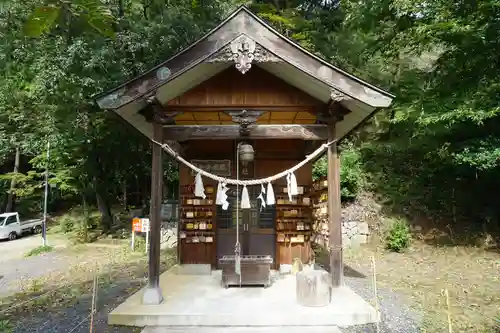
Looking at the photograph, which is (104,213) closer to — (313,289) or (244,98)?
(244,98)

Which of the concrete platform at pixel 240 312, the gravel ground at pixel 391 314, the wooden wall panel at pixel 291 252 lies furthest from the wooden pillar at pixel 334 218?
the wooden wall panel at pixel 291 252

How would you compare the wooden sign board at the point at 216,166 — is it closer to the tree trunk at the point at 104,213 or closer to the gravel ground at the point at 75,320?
the gravel ground at the point at 75,320

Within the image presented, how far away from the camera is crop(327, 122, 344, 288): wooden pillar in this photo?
239 inches

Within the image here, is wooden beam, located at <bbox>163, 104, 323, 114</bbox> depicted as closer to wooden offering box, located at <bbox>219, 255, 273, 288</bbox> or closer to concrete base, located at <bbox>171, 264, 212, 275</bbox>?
wooden offering box, located at <bbox>219, 255, 273, 288</bbox>

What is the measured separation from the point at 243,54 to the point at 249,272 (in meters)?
3.99

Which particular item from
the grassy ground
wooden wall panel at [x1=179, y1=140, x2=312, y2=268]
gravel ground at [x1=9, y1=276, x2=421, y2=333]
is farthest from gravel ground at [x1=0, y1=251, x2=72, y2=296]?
the grassy ground

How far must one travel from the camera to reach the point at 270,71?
6.39m

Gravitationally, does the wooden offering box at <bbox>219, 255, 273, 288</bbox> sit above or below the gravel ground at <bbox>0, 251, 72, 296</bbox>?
above

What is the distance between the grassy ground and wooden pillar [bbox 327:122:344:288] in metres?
1.45

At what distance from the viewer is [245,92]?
20.9 ft

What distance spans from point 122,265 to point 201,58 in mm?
7828

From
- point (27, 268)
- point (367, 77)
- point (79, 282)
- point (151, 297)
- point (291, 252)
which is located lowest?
point (27, 268)

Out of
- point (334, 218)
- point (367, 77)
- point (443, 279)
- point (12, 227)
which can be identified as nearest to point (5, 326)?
point (334, 218)

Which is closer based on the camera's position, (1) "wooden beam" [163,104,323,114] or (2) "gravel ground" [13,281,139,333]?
(2) "gravel ground" [13,281,139,333]
